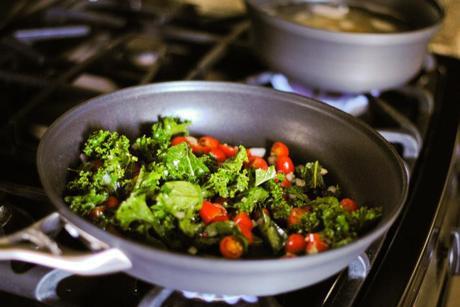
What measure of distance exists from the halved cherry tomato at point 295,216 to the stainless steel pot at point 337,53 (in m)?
0.37

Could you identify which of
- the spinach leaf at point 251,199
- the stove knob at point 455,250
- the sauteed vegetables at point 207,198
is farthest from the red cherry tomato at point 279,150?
the stove knob at point 455,250

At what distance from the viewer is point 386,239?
0.83 meters

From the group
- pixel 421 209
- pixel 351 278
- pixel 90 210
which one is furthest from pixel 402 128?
pixel 90 210

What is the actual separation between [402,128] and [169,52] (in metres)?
0.59

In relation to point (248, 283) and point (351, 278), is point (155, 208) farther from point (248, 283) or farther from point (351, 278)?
point (351, 278)

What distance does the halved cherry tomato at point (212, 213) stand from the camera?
0.70 m

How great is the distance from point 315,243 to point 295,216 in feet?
0.24

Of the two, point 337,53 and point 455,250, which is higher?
point 337,53

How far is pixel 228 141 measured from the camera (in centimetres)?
94

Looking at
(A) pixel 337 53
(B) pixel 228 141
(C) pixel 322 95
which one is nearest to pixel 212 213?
(B) pixel 228 141

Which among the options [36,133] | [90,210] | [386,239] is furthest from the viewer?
[36,133]

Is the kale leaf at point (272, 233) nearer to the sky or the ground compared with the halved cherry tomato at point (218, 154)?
nearer to the ground

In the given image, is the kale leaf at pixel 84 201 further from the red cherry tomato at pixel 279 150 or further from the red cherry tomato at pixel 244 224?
the red cherry tomato at pixel 279 150

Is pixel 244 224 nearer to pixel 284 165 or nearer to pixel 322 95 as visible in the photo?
pixel 284 165
